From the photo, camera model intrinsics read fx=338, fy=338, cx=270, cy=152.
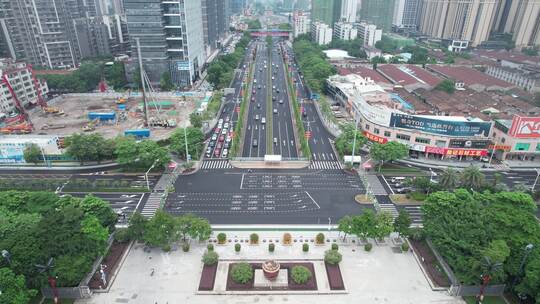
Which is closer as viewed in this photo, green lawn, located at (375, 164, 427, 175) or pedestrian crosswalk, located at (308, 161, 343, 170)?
green lawn, located at (375, 164, 427, 175)

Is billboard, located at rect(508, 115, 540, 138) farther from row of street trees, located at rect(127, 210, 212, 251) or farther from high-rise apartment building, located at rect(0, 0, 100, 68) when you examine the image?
high-rise apartment building, located at rect(0, 0, 100, 68)

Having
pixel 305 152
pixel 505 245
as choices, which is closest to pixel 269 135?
pixel 305 152

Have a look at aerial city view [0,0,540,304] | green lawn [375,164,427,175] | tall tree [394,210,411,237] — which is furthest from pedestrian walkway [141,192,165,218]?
green lawn [375,164,427,175]

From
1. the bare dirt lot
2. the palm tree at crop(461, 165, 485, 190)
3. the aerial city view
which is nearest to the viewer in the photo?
the aerial city view

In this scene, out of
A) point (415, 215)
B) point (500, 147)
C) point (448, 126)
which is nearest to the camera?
point (415, 215)

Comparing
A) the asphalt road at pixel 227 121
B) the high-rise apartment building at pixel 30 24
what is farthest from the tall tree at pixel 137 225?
the high-rise apartment building at pixel 30 24

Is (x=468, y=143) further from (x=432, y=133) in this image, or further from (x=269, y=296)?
(x=269, y=296)

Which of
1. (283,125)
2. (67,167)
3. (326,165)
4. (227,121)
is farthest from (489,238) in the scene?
(67,167)

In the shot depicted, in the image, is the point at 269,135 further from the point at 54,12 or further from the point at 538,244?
the point at 54,12
